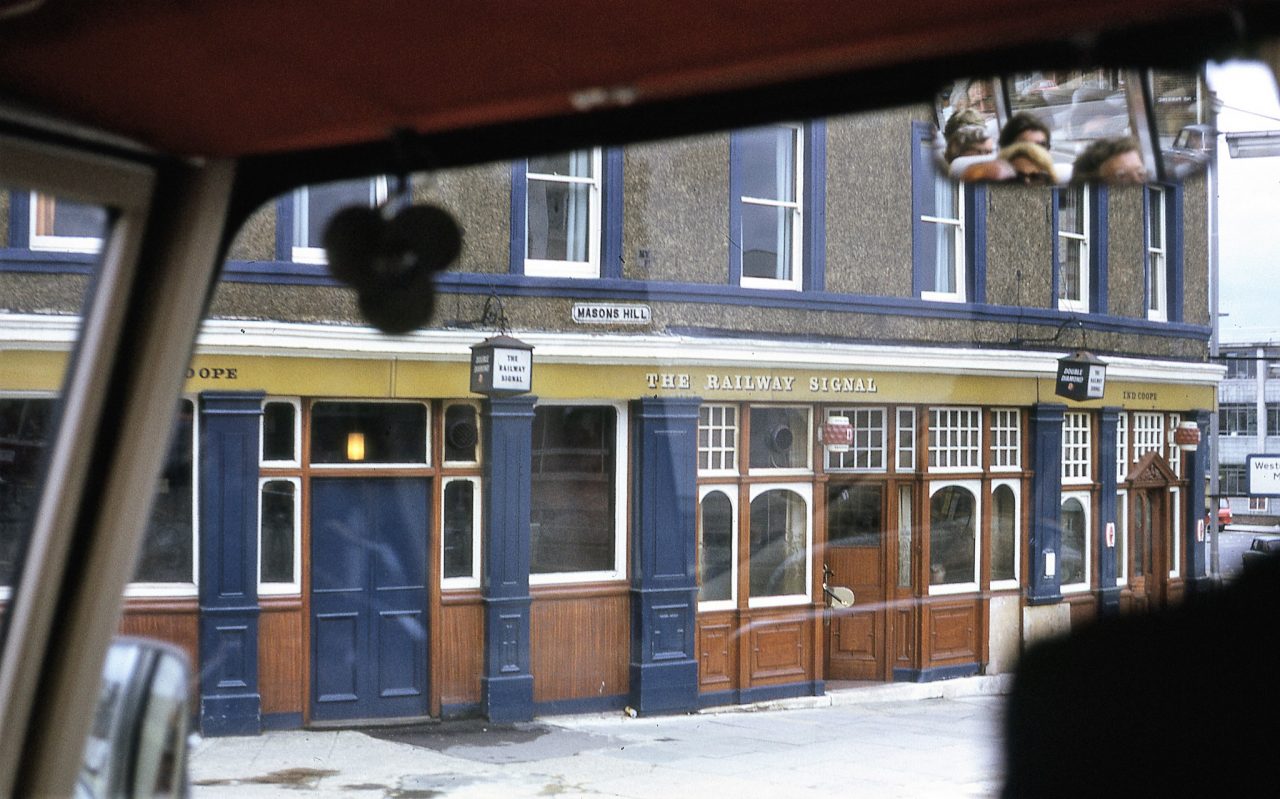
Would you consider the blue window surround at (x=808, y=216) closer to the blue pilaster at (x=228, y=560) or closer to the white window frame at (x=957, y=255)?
the white window frame at (x=957, y=255)

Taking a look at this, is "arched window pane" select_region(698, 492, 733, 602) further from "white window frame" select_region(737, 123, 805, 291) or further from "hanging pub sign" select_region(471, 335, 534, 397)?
"white window frame" select_region(737, 123, 805, 291)

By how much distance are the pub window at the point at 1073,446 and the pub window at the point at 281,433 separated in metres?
3.93

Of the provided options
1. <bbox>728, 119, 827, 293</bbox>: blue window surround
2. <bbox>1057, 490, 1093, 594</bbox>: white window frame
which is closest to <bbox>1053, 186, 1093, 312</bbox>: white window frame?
<bbox>1057, 490, 1093, 594</bbox>: white window frame

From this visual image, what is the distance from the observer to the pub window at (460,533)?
289 inches

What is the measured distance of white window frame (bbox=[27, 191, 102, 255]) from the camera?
51.2 inches

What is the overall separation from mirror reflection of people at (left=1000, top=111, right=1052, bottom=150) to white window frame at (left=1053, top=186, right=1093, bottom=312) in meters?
2.95

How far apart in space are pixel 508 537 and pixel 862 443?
2110 millimetres

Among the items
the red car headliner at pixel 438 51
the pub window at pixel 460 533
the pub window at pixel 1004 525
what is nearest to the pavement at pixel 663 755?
the pub window at pixel 1004 525

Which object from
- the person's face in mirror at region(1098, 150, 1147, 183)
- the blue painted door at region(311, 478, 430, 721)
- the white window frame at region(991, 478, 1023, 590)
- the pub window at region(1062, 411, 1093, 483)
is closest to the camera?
the person's face in mirror at region(1098, 150, 1147, 183)

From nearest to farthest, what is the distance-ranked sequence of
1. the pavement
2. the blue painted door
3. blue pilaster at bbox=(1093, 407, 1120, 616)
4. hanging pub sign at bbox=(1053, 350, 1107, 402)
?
the pavement → blue pilaster at bbox=(1093, 407, 1120, 616) → hanging pub sign at bbox=(1053, 350, 1107, 402) → the blue painted door

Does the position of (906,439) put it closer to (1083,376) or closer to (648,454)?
(648,454)

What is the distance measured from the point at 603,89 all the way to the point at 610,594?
6.27 meters

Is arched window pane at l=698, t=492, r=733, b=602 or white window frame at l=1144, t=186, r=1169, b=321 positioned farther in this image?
arched window pane at l=698, t=492, r=733, b=602

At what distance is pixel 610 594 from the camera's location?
7.39 m
